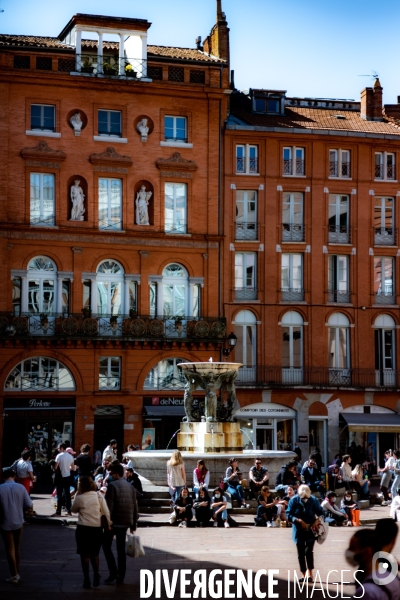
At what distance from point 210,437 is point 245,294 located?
19105 mm

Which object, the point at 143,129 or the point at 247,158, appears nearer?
the point at 143,129

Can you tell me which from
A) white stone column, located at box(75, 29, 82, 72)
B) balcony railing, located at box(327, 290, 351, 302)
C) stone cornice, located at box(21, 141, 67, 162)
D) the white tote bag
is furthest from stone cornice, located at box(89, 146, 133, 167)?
the white tote bag

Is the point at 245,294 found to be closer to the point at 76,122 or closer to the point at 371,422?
the point at 371,422

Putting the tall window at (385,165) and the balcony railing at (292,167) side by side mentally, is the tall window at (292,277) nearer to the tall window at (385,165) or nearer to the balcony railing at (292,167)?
the balcony railing at (292,167)

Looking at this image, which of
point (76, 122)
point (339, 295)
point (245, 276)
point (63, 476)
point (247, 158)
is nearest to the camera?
point (63, 476)

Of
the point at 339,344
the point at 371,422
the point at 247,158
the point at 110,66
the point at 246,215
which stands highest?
the point at 110,66

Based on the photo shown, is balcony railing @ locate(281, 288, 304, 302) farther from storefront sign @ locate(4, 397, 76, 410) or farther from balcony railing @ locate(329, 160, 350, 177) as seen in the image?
storefront sign @ locate(4, 397, 76, 410)

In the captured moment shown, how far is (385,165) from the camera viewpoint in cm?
5275

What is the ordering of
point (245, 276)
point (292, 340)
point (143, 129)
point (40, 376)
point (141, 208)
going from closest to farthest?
point (40, 376) < point (141, 208) < point (143, 129) < point (245, 276) < point (292, 340)

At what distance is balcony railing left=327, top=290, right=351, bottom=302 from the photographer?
5116 cm

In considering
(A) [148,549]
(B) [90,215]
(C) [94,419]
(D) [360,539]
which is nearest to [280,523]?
(A) [148,549]

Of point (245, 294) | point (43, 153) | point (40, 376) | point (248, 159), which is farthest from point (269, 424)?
point (43, 153)

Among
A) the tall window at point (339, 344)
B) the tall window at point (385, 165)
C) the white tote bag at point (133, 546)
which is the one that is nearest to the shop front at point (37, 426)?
the tall window at point (339, 344)

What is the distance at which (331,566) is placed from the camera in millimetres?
18562
